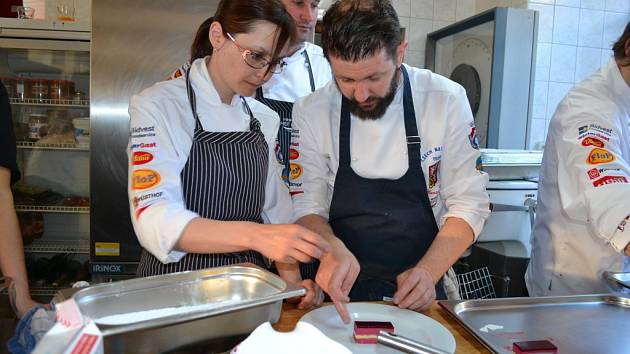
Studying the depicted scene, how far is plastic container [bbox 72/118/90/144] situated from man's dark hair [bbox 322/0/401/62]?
2021 mm

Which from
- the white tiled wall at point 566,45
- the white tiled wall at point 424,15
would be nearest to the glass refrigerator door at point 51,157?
the white tiled wall at point 424,15

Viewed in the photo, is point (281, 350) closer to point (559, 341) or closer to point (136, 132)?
point (559, 341)

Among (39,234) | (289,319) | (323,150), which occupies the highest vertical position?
(323,150)

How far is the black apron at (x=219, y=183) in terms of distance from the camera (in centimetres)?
125

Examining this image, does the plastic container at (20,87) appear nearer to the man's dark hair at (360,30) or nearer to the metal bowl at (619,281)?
the man's dark hair at (360,30)

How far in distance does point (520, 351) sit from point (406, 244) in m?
0.57

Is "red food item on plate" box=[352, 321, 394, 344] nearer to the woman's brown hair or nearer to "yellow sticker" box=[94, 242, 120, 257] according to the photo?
the woman's brown hair

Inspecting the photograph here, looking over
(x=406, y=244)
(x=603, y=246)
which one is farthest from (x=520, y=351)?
(x=603, y=246)

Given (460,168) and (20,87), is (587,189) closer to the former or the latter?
(460,168)

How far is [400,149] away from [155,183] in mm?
678

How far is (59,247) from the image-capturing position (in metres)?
2.86

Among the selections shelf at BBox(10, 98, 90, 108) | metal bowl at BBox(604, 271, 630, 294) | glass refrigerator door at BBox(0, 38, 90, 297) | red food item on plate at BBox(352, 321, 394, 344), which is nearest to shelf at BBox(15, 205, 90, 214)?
glass refrigerator door at BBox(0, 38, 90, 297)

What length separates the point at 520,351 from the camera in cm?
85

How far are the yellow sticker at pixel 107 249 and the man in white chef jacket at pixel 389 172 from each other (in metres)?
1.44
